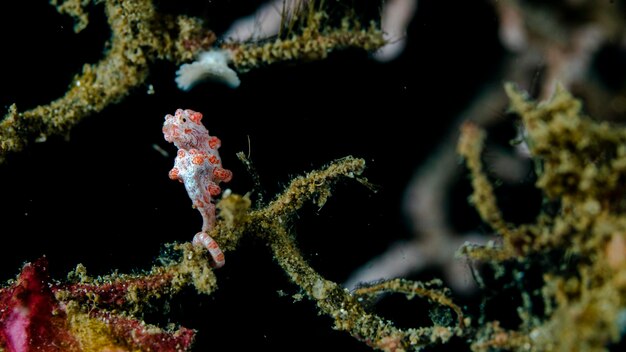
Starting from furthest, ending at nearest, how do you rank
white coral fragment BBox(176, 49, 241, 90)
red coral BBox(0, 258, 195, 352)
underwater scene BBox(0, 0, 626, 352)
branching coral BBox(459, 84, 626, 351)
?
white coral fragment BBox(176, 49, 241, 90)
underwater scene BBox(0, 0, 626, 352)
red coral BBox(0, 258, 195, 352)
branching coral BBox(459, 84, 626, 351)

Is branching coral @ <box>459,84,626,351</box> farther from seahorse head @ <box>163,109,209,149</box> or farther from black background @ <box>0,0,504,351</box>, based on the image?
seahorse head @ <box>163,109,209,149</box>

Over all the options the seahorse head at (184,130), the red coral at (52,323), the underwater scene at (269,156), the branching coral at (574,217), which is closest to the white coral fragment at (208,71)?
the underwater scene at (269,156)

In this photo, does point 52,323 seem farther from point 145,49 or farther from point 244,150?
point 145,49

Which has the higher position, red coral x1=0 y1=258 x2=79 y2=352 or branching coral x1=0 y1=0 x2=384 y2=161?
branching coral x1=0 y1=0 x2=384 y2=161

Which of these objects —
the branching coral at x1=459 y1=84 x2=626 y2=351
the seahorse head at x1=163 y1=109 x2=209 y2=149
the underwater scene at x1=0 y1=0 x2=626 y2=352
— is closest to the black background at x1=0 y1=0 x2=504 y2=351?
the underwater scene at x1=0 y1=0 x2=626 y2=352

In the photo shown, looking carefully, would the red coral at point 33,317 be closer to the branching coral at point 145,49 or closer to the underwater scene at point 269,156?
the underwater scene at point 269,156

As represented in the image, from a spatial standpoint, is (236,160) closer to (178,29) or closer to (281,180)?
(281,180)

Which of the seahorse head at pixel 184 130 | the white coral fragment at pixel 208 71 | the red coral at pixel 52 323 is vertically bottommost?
the red coral at pixel 52 323

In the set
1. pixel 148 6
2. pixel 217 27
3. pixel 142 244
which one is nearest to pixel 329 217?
pixel 142 244
